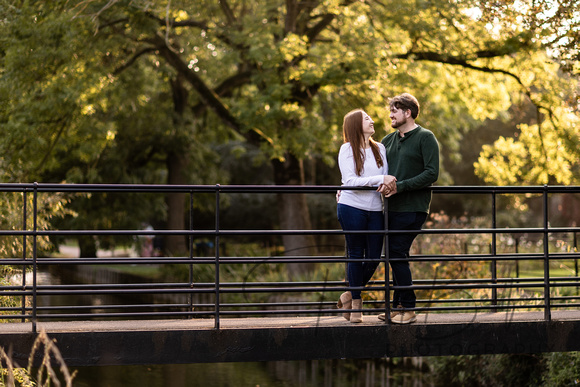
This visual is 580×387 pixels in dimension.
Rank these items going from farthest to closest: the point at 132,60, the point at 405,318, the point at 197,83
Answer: the point at 132,60 < the point at 197,83 < the point at 405,318

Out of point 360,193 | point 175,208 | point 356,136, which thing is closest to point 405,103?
point 356,136

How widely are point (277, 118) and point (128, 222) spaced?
11392 mm

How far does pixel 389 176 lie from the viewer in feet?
18.5

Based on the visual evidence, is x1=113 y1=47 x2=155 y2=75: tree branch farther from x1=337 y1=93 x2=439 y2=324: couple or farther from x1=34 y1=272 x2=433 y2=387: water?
x1=337 y1=93 x2=439 y2=324: couple

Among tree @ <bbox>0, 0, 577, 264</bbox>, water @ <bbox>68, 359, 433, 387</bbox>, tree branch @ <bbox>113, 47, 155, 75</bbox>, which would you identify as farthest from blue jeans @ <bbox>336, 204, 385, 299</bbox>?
tree branch @ <bbox>113, 47, 155, 75</bbox>

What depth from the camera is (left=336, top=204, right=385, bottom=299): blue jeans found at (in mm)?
5781

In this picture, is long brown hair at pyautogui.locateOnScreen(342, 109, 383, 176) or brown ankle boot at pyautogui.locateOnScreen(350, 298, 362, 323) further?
brown ankle boot at pyautogui.locateOnScreen(350, 298, 362, 323)

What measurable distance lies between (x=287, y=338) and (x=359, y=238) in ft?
3.22

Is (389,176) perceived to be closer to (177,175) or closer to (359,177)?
(359,177)

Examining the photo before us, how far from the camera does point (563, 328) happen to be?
242 inches

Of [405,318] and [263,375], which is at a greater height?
[405,318]

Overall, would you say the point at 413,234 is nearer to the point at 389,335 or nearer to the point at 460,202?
the point at 389,335

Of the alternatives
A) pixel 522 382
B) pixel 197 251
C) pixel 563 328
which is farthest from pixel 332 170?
pixel 563 328

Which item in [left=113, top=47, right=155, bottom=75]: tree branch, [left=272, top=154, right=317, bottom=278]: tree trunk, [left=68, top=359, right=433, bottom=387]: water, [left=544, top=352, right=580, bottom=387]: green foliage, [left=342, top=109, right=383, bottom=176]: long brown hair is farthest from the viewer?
[left=113, top=47, right=155, bottom=75]: tree branch
